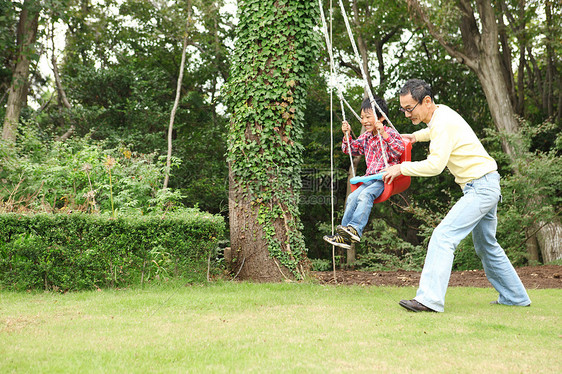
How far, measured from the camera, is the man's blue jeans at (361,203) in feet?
17.5

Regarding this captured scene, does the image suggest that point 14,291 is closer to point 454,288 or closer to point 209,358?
point 209,358

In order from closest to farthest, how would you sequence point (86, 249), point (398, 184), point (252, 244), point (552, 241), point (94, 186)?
1. point (398, 184)
2. point (86, 249)
3. point (252, 244)
4. point (94, 186)
5. point (552, 241)

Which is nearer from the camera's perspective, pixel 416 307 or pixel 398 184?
pixel 416 307

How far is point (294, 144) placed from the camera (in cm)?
696

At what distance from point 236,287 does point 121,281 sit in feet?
4.63

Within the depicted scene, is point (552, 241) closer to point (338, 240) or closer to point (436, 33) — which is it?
point (436, 33)

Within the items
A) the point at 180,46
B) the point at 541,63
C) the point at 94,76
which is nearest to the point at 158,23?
the point at 180,46

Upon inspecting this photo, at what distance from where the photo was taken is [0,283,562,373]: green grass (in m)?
2.79

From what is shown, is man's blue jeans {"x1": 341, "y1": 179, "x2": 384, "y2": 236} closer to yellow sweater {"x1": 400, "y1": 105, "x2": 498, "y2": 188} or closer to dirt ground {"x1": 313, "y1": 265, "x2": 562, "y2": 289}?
yellow sweater {"x1": 400, "y1": 105, "x2": 498, "y2": 188}

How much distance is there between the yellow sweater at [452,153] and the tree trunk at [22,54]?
13624mm

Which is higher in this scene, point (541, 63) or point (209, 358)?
point (541, 63)

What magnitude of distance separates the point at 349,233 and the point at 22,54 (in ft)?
45.4

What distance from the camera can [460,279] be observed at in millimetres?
7684

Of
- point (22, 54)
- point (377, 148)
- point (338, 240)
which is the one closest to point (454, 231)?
point (338, 240)
